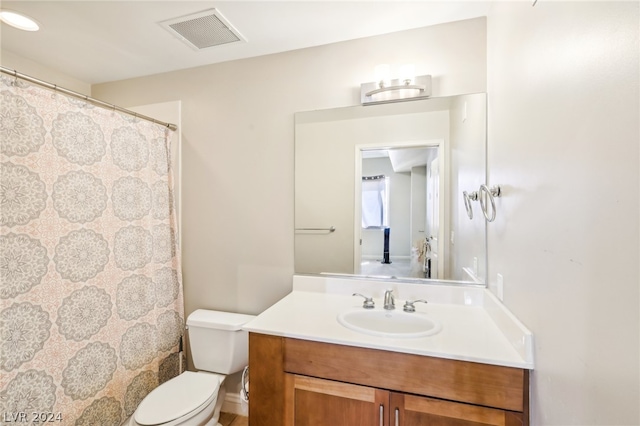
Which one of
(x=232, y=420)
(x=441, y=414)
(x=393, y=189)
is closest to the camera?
(x=441, y=414)

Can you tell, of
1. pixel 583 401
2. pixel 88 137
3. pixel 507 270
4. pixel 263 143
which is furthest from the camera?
pixel 263 143

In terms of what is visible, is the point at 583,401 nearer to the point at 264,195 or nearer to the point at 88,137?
the point at 264,195

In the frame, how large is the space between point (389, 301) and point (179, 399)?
122cm

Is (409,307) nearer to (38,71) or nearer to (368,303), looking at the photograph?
(368,303)

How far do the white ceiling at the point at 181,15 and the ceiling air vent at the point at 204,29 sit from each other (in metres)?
0.04

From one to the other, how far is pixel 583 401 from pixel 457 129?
1316 mm

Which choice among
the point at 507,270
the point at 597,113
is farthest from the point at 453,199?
the point at 597,113

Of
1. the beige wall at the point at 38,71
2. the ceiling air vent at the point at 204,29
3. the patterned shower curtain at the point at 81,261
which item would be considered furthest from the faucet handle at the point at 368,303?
the beige wall at the point at 38,71

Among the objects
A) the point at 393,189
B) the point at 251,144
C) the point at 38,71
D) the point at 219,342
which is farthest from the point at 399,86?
the point at 38,71

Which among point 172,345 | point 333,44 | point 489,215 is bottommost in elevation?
point 172,345

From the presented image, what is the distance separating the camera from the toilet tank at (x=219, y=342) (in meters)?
1.80

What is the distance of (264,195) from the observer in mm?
1954

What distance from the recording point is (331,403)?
121 centimetres

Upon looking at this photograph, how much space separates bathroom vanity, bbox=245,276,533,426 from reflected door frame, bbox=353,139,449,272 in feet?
1.22
